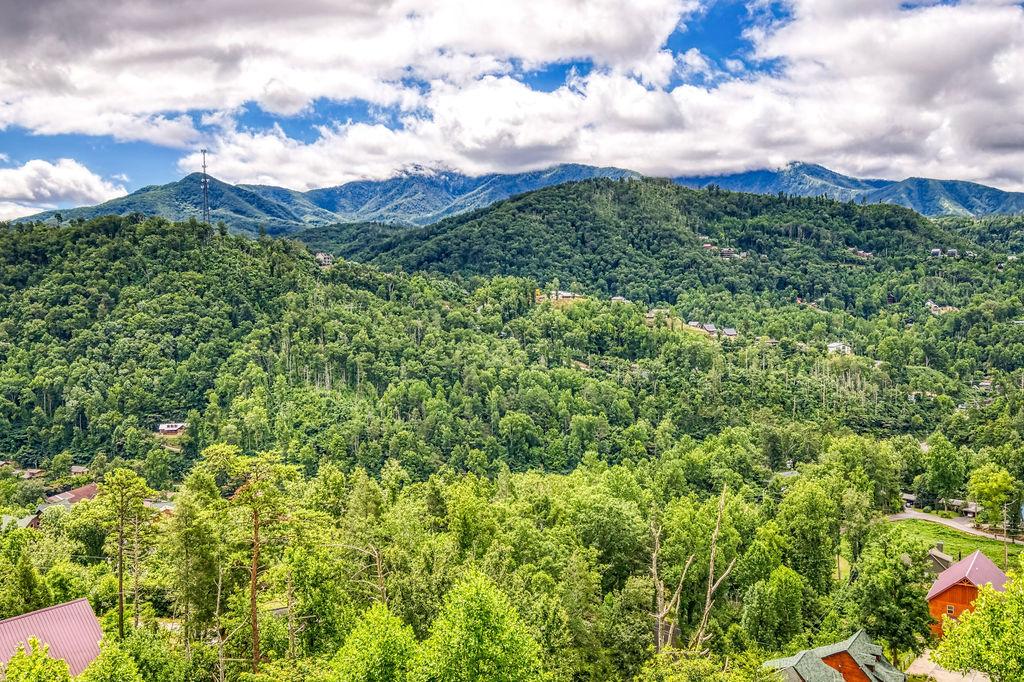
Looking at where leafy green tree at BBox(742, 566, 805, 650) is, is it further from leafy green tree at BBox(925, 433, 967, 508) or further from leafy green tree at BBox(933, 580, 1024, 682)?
leafy green tree at BBox(925, 433, 967, 508)

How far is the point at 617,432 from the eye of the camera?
99.9m

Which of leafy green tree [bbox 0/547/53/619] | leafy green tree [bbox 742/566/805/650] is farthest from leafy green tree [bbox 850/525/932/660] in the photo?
leafy green tree [bbox 0/547/53/619]

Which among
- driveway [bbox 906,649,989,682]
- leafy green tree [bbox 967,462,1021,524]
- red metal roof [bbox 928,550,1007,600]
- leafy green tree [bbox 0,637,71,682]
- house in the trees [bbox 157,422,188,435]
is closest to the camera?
leafy green tree [bbox 0,637,71,682]

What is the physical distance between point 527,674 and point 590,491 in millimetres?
24228

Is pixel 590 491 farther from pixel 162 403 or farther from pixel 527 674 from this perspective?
pixel 162 403

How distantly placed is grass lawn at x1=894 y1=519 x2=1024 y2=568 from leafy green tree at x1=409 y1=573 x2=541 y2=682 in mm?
44438

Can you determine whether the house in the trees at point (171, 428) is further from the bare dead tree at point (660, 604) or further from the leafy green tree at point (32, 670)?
the leafy green tree at point (32, 670)

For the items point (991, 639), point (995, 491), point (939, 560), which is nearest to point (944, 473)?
point (995, 491)

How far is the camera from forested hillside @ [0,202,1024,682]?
2714 centimetres

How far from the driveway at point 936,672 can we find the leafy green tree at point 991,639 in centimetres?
1265

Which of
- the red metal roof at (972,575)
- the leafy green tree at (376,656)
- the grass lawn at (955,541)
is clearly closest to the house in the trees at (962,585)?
the red metal roof at (972,575)

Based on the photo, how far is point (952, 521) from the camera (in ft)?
219

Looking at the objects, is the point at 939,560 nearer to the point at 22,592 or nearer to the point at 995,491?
the point at 995,491

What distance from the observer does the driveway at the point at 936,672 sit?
33.9 meters
